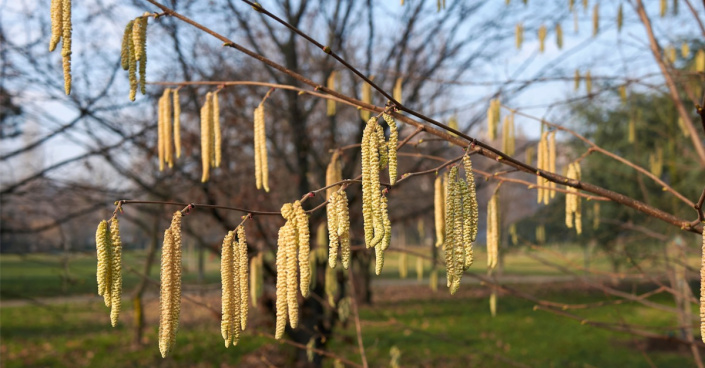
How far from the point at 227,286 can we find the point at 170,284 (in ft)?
0.38

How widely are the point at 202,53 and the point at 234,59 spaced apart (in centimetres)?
88

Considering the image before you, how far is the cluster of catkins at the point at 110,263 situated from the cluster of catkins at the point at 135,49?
353 millimetres

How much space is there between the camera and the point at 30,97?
Result: 5008 millimetres

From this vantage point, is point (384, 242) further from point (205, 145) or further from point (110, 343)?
point (110, 343)

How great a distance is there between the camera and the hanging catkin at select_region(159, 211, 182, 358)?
113 centimetres

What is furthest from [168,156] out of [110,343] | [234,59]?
[110,343]

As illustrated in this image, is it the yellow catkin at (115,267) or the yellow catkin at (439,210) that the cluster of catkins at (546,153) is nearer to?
the yellow catkin at (439,210)

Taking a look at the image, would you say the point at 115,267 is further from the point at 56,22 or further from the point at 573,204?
the point at 573,204

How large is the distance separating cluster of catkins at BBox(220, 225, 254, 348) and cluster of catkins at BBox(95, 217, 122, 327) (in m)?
0.21

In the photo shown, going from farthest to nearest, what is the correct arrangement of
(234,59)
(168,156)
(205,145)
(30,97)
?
(234,59) → (30,97) → (168,156) → (205,145)

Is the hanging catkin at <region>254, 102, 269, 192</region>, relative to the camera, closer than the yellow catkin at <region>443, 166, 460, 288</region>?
No

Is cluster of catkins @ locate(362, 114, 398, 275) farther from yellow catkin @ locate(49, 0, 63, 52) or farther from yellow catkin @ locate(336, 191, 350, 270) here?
yellow catkin @ locate(49, 0, 63, 52)

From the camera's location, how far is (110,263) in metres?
1.15

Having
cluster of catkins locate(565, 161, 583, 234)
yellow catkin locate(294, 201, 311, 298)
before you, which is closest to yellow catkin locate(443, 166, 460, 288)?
yellow catkin locate(294, 201, 311, 298)
